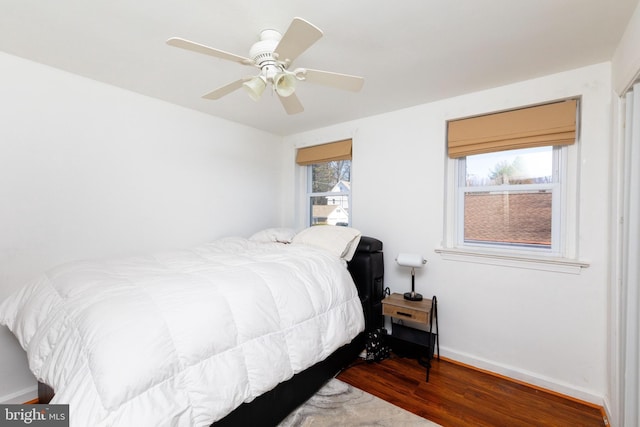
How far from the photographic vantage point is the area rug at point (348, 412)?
1.72 meters

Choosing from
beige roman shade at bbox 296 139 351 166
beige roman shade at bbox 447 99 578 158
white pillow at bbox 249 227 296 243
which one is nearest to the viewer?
beige roman shade at bbox 447 99 578 158

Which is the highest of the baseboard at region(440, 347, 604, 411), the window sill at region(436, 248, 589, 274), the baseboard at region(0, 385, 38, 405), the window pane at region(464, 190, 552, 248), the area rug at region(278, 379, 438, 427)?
the window pane at region(464, 190, 552, 248)

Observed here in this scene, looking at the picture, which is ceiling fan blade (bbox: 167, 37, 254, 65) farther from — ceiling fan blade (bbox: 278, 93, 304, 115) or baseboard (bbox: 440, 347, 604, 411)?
baseboard (bbox: 440, 347, 604, 411)

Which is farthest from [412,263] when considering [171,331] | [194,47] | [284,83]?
[194,47]

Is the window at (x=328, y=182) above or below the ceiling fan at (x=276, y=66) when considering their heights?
below

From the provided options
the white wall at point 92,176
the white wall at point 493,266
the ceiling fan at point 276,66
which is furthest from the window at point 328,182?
the ceiling fan at point 276,66

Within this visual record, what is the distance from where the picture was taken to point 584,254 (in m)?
2.00

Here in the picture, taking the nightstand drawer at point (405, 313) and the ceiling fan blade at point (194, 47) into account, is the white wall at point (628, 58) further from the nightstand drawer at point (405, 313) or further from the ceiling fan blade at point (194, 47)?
the ceiling fan blade at point (194, 47)

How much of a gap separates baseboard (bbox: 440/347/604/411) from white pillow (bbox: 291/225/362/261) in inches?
48.5

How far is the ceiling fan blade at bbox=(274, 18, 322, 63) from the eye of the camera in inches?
45.1

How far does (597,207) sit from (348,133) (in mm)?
2229

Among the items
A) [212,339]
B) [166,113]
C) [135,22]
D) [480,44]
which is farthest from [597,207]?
[166,113]

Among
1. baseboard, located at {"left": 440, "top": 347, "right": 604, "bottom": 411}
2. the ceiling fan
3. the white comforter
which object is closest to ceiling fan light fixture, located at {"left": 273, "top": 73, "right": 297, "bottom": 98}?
the ceiling fan

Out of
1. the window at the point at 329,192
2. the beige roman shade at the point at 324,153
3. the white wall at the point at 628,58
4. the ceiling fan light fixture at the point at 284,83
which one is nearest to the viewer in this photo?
the white wall at the point at 628,58
